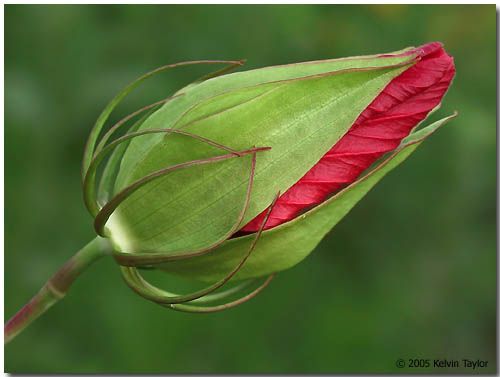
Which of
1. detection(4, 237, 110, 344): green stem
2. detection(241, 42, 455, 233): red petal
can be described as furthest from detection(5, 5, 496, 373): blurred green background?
detection(241, 42, 455, 233): red petal

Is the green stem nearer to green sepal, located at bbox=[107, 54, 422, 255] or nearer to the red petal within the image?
green sepal, located at bbox=[107, 54, 422, 255]

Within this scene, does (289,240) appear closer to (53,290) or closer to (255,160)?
(255,160)

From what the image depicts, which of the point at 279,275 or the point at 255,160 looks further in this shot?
the point at 279,275

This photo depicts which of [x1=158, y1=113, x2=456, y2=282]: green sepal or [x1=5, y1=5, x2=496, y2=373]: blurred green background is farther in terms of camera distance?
[x1=5, y1=5, x2=496, y2=373]: blurred green background

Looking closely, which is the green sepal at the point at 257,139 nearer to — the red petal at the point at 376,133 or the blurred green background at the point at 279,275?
the red petal at the point at 376,133

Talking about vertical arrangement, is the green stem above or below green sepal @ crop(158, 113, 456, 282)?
above

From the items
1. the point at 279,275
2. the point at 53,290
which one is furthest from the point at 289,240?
the point at 279,275

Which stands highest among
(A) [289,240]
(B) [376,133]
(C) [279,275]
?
(B) [376,133]

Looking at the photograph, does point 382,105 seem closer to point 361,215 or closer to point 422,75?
point 422,75
